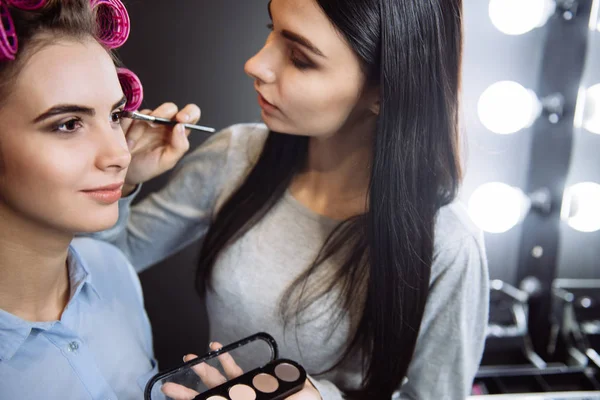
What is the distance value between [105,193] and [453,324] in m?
0.47

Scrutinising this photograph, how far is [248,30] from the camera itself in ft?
2.38

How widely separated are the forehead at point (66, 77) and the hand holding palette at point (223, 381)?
0.30 meters

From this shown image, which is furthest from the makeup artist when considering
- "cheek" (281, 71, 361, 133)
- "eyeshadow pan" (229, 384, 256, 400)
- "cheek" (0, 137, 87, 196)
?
"cheek" (0, 137, 87, 196)

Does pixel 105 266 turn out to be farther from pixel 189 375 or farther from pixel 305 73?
pixel 305 73

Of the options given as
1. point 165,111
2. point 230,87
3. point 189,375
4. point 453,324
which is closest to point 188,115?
point 165,111

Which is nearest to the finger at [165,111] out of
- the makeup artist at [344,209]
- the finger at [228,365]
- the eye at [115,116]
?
the makeup artist at [344,209]

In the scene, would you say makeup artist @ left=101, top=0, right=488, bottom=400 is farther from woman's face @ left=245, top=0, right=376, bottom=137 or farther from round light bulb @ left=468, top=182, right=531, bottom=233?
round light bulb @ left=468, top=182, right=531, bottom=233

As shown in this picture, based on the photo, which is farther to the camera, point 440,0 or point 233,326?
point 233,326

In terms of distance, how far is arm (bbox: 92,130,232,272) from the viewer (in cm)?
77

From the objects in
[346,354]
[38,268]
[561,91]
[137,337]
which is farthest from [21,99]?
[561,91]

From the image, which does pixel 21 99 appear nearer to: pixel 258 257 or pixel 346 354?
pixel 258 257

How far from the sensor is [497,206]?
85 centimetres

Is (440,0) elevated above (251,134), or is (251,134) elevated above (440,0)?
(440,0)

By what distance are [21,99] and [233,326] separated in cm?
43
